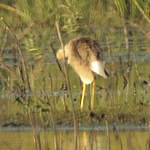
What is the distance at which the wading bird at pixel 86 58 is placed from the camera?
9.97 meters

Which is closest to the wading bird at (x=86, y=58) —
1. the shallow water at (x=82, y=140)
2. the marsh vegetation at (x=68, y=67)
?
the marsh vegetation at (x=68, y=67)

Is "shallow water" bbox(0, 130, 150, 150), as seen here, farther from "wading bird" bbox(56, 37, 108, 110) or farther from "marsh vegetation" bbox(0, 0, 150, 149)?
"wading bird" bbox(56, 37, 108, 110)

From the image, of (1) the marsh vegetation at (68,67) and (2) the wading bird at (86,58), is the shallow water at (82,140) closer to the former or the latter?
(1) the marsh vegetation at (68,67)

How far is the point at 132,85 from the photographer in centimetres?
1038

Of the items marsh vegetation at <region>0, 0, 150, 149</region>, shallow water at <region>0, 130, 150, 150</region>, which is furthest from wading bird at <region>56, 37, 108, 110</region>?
shallow water at <region>0, 130, 150, 150</region>

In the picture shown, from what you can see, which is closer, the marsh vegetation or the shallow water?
the shallow water

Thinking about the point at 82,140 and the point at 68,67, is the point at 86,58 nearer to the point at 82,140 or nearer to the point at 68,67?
the point at 82,140

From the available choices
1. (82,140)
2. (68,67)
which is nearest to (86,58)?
(82,140)

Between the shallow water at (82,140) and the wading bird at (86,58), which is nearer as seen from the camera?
the shallow water at (82,140)

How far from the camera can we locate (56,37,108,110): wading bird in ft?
32.7

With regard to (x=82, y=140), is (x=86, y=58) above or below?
above

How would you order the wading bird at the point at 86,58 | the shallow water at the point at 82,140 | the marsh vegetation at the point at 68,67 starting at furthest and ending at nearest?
the wading bird at the point at 86,58
the marsh vegetation at the point at 68,67
the shallow water at the point at 82,140

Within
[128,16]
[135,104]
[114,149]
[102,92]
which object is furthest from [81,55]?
[128,16]

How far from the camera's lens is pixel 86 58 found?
10219 millimetres
